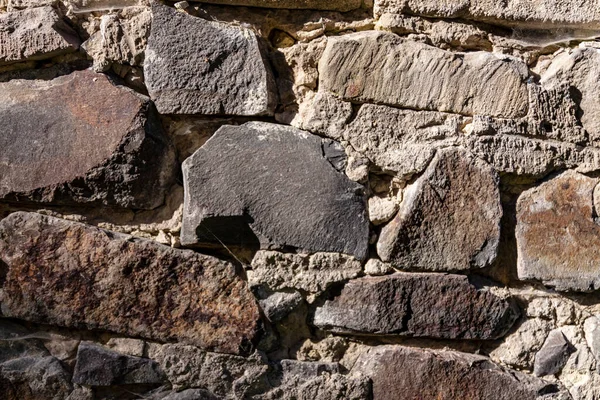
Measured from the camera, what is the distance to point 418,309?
1.34 meters

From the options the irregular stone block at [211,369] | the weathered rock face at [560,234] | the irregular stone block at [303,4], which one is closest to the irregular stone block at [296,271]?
the irregular stone block at [211,369]

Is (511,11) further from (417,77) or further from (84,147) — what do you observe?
(84,147)

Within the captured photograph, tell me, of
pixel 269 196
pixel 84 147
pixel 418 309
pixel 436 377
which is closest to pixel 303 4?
pixel 269 196

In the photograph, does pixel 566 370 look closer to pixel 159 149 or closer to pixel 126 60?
pixel 159 149

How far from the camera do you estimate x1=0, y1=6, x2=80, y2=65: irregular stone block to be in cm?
137

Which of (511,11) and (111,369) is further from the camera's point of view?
(511,11)

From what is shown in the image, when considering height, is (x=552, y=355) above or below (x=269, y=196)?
below

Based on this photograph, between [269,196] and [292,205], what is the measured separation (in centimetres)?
5

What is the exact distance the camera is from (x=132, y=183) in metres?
1.34

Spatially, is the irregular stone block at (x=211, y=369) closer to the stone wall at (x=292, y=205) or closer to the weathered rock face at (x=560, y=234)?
the stone wall at (x=292, y=205)

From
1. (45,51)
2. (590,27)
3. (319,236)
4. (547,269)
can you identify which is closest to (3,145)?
(45,51)

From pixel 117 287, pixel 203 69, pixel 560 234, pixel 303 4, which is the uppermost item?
pixel 303 4

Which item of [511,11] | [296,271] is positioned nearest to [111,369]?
[296,271]

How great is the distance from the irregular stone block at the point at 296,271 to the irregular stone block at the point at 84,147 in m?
0.24
